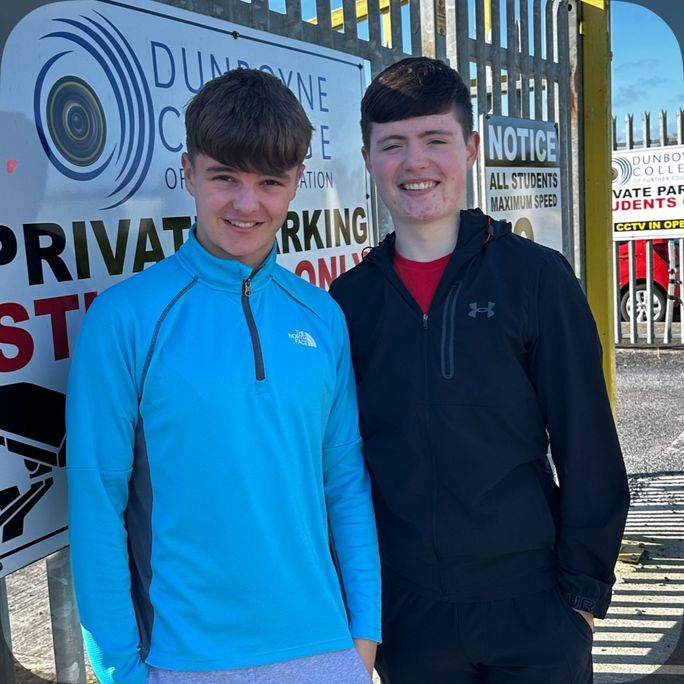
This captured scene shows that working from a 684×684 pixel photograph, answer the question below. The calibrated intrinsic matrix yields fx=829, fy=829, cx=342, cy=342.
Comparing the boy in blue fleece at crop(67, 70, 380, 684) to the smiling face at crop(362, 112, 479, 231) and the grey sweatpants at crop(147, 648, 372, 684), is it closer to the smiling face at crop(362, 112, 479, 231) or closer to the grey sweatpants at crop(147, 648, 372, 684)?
the grey sweatpants at crop(147, 648, 372, 684)

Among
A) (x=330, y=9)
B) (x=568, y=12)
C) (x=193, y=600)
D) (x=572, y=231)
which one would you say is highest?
(x=568, y=12)

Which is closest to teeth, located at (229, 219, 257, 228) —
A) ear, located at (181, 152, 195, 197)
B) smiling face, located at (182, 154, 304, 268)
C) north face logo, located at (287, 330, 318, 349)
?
smiling face, located at (182, 154, 304, 268)

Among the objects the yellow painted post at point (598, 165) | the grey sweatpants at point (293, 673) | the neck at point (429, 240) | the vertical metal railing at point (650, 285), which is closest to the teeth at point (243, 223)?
the neck at point (429, 240)

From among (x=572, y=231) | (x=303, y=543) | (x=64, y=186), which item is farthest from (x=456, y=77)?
(x=572, y=231)

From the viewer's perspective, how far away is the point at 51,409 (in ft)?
5.92

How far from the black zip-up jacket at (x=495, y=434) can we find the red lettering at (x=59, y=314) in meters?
0.69

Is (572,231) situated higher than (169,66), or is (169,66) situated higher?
(169,66)

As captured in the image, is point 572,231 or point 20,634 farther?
point 572,231

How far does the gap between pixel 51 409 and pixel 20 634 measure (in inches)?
91.5

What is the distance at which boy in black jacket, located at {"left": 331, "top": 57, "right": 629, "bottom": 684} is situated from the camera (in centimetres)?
190

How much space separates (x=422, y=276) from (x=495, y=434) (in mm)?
430

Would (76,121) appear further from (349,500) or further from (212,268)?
(349,500)

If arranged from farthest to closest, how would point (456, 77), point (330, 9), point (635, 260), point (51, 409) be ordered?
point (635, 260) < point (330, 9) < point (456, 77) < point (51, 409)

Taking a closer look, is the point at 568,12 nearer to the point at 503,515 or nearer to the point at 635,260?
the point at 503,515
